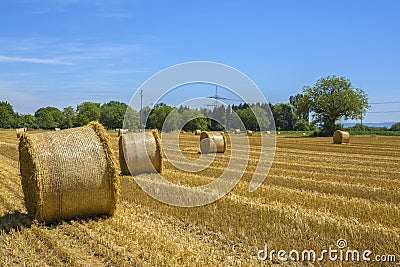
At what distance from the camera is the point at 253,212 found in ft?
23.5

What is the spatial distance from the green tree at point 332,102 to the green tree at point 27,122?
59084mm

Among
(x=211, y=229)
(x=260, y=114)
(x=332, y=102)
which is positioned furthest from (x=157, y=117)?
(x=332, y=102)

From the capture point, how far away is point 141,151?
11.2 metres

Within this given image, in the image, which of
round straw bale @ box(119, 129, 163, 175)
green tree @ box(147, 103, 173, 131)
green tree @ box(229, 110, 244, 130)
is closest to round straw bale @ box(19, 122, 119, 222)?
green tree @ box(147, 103, 173, 131)

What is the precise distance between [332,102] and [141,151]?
4019 centimetres

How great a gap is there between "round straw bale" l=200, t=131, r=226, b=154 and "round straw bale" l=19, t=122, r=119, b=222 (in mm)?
11344

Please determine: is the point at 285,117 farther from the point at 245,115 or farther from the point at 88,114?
the point at 245,115

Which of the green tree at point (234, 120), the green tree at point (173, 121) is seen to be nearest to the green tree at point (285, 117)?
the green tree at point (234, 120)

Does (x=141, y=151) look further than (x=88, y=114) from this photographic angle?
No

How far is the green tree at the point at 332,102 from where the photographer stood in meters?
47.0

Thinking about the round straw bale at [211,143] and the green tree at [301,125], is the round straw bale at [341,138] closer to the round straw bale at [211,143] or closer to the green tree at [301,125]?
the round straw bale at [211,143]

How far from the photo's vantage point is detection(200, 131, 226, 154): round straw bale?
18.3 m

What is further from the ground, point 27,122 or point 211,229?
point 27,122

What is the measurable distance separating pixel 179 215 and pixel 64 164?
2062 mm
